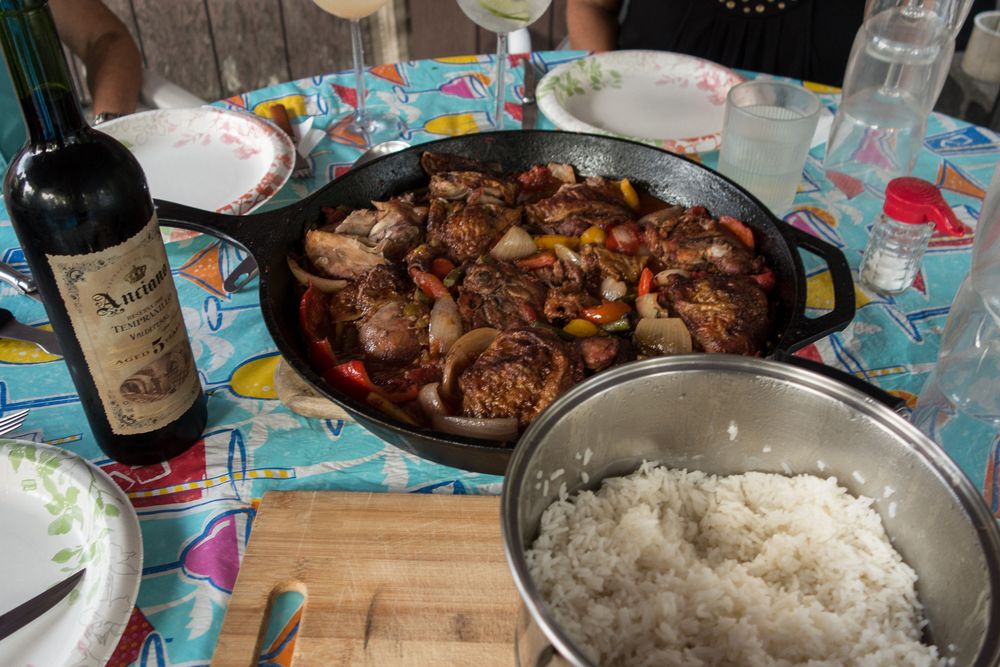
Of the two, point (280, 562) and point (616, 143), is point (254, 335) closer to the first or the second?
point (280, 562)

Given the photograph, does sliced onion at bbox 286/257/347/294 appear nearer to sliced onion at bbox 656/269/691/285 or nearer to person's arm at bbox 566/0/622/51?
sliced onion at bbox 656/269/691/285

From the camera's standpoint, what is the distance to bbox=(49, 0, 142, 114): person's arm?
2.80m

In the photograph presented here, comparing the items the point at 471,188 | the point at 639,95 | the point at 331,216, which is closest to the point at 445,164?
the point at 471,188

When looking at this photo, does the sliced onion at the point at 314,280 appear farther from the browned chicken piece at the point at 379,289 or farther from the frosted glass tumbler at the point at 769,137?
the frosted glass tumbler at the point at 769,137

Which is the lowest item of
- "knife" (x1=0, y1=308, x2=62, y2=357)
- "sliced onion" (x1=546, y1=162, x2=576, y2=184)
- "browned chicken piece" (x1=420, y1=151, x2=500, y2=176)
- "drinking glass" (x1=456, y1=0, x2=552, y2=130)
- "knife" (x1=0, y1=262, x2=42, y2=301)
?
"knife" (x1=0, y1=308, x2=62, y2=357)

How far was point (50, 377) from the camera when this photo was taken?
5.46ft

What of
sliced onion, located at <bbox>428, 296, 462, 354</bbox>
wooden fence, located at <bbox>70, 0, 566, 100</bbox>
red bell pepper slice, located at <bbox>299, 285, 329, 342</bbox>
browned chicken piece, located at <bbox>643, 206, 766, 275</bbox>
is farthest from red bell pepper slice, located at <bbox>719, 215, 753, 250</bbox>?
wooden fence, located at <bbox>70, 0, 566, 100</bbox>

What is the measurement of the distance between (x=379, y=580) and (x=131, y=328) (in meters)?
0.57

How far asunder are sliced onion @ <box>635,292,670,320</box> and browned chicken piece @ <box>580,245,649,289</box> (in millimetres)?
86

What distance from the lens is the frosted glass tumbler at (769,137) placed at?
2.01m

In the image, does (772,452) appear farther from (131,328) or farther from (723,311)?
(131,328)

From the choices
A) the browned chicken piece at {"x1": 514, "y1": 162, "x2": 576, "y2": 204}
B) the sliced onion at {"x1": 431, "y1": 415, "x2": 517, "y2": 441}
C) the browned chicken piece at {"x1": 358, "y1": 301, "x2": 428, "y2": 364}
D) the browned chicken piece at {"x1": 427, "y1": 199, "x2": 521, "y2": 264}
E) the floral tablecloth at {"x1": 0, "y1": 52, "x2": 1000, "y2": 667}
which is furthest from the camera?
the browned chicken piece at {"x1": 514, "y1": 162, "x2": 576, "y2": 204}

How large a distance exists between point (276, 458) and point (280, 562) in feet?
0.91

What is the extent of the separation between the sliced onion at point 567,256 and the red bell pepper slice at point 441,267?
245mm
